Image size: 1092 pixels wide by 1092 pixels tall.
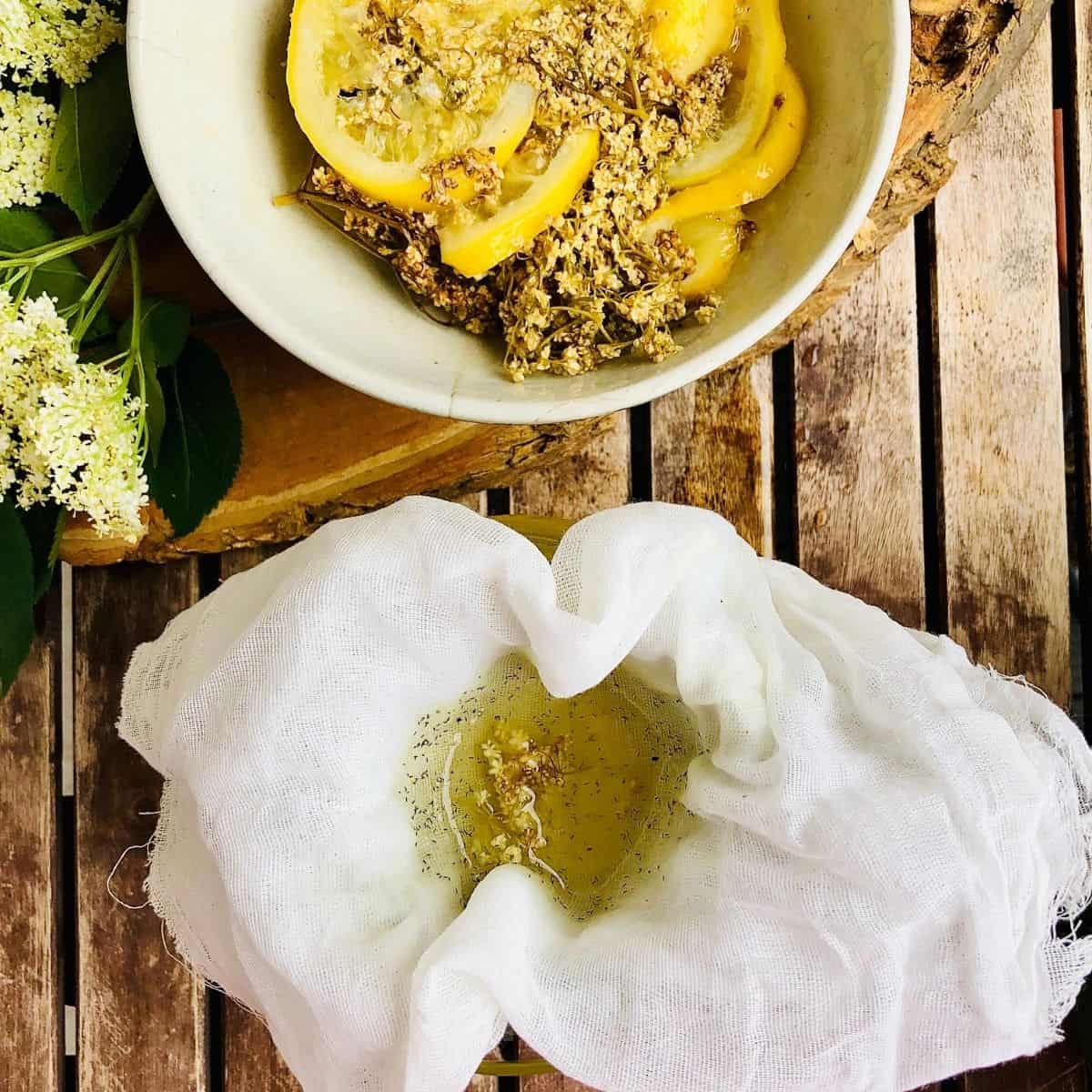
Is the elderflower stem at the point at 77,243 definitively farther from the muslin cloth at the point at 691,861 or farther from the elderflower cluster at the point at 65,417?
the muslin cloth at the point at 691,861

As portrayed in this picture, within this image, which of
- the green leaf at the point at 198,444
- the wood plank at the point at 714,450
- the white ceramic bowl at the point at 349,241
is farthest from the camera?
the wood plank at the point at 714,450

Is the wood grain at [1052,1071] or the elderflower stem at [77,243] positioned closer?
the elderflower stem at [77,243]

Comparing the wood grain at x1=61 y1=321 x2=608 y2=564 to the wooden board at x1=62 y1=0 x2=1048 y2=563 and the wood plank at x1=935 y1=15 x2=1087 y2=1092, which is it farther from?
the wood plank at x1=935 y1=15 x2=1087 y2=1092

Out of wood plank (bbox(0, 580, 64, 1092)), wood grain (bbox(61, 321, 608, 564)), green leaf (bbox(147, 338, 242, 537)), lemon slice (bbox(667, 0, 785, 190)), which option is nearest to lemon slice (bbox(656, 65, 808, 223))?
lemon slice (bbox(667, 0, 785, 190))

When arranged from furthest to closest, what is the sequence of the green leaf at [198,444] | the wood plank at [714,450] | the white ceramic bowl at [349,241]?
the wood plank at [714,450], the green leaf at [198,444], the white ceramic bowl at [349,241]

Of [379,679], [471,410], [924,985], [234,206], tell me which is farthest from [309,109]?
[924,985]

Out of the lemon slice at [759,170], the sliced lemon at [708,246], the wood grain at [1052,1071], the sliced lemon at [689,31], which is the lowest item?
the wood grain at [1052,1071]

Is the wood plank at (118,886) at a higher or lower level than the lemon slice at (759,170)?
lower

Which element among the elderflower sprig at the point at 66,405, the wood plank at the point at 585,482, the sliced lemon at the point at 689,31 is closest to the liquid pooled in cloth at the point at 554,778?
the wood plank at the point at 585,482
